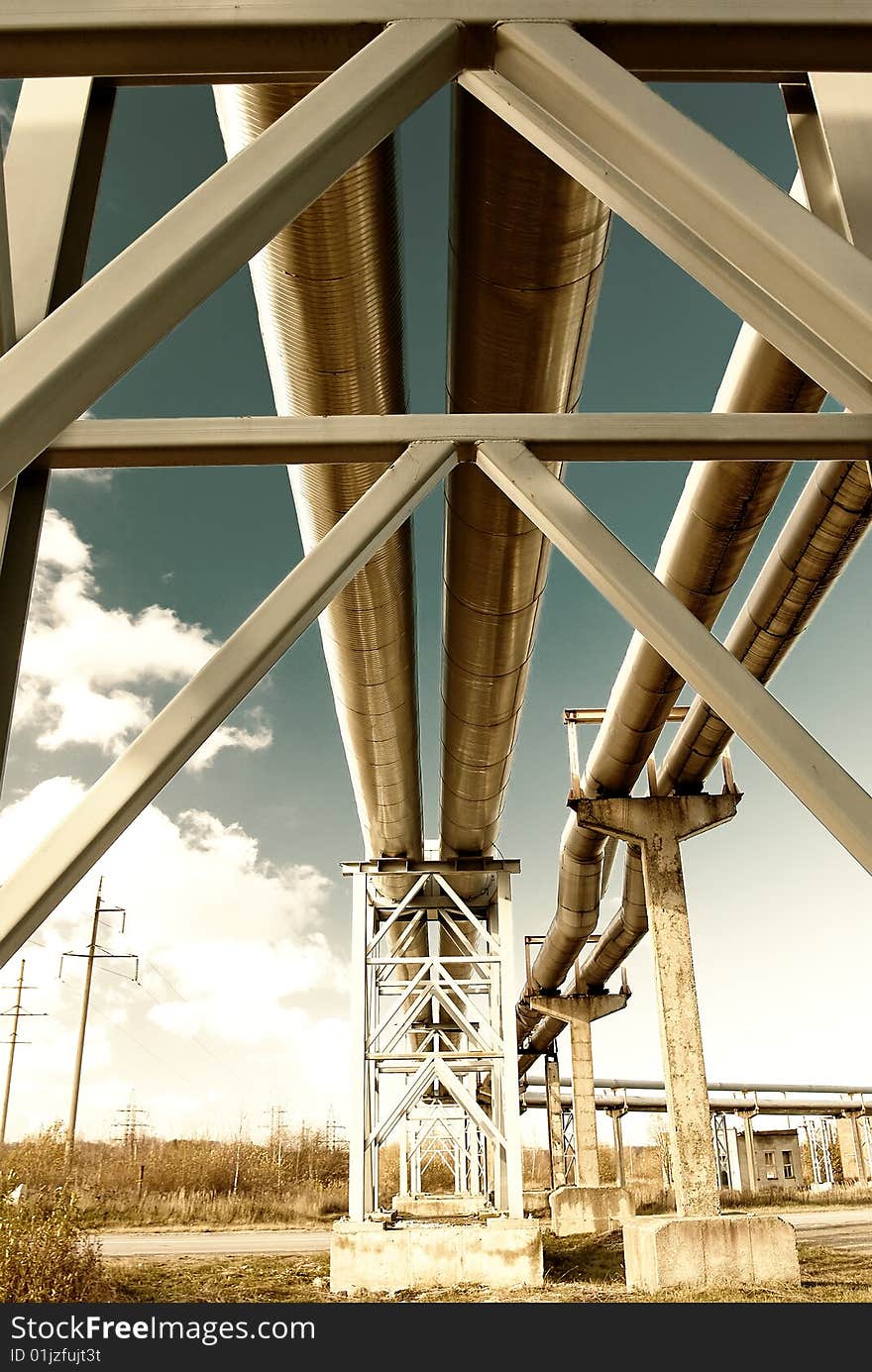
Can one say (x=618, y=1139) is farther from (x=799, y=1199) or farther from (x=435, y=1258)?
(x=435, y=1258)

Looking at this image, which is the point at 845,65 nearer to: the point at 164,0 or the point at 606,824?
the point at 164,0

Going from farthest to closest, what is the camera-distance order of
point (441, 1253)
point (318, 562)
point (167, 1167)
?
point (167, 1167) < point (441, 1253) < point (318, 562)

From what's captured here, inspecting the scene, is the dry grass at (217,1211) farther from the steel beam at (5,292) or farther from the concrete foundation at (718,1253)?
the steel beam at (5,292)

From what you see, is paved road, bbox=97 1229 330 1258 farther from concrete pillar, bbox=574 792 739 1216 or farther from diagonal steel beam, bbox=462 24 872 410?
diagonal steel beam, bbox=462 24 872 410

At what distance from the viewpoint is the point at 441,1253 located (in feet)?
36.9

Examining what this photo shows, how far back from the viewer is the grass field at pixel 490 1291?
925 centimetres

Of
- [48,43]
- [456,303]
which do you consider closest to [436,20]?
[48,43]

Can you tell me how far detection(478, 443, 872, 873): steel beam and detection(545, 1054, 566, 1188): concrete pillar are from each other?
30016 mm

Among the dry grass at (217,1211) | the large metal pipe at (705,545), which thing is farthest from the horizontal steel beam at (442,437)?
the dry grass at (217,1211)

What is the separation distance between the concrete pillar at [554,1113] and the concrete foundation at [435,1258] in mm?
19264

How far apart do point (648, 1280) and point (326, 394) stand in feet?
26.2

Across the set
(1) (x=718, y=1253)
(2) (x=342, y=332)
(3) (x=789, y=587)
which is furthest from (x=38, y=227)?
(1) (x=718, y=1253)

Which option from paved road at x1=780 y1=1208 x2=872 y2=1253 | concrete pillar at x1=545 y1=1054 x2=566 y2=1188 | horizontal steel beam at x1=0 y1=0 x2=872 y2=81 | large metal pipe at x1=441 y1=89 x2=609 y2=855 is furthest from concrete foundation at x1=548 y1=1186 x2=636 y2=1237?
horizontal steel beam at x1=0 y1=0 x2=872 y2=81

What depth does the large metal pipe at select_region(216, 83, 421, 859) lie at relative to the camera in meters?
4.30
